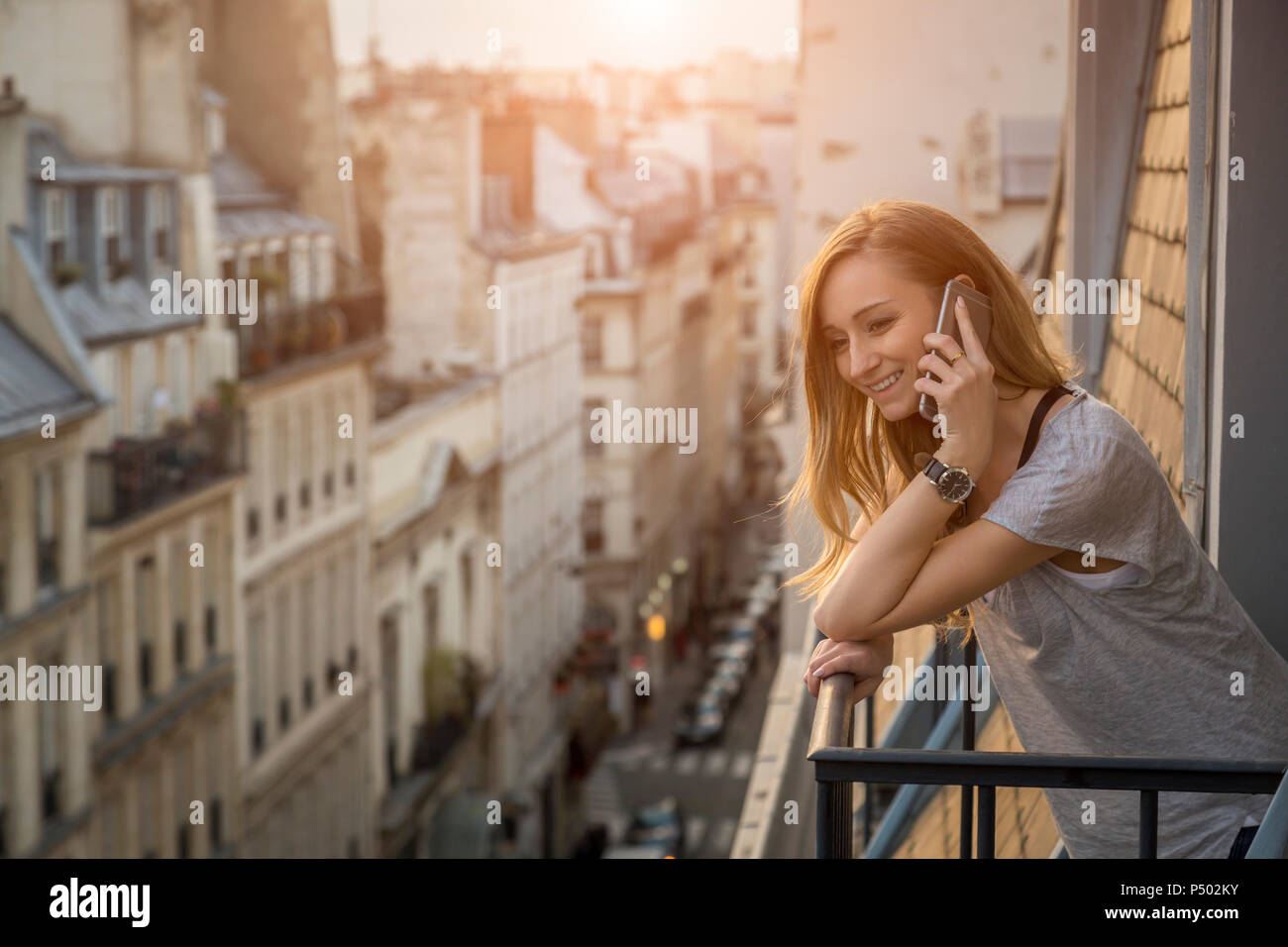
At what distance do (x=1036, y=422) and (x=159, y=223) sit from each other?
80.0 ft

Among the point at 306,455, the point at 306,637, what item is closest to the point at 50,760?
the point at 306,637

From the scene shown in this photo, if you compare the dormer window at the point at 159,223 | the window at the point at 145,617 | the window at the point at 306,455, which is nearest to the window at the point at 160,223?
the dormer window at the point at 159,223

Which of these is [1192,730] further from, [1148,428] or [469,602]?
[469,602]

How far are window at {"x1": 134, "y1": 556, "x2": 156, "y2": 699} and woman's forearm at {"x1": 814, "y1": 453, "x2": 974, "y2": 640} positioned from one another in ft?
71.9

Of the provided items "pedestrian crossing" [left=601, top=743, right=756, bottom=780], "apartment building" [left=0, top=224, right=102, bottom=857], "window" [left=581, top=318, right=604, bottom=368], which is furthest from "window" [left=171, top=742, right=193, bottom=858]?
"window" [left=581, top=318, right=604, bottom=368]

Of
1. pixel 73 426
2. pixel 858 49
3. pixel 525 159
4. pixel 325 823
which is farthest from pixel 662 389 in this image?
pixel 858 49

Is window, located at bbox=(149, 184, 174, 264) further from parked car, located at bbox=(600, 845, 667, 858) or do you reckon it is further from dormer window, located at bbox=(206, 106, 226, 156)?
parked car, located at bbox=(600, 845, 667, 858)

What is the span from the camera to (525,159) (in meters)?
49.0

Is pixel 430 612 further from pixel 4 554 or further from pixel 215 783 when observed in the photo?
pixel 4 554

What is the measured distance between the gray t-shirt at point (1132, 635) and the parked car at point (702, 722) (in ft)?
146

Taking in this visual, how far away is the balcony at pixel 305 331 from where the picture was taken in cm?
2898

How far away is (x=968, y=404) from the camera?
319cm

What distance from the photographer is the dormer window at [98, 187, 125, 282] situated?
80.2 ft

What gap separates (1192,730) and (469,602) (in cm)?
3780
